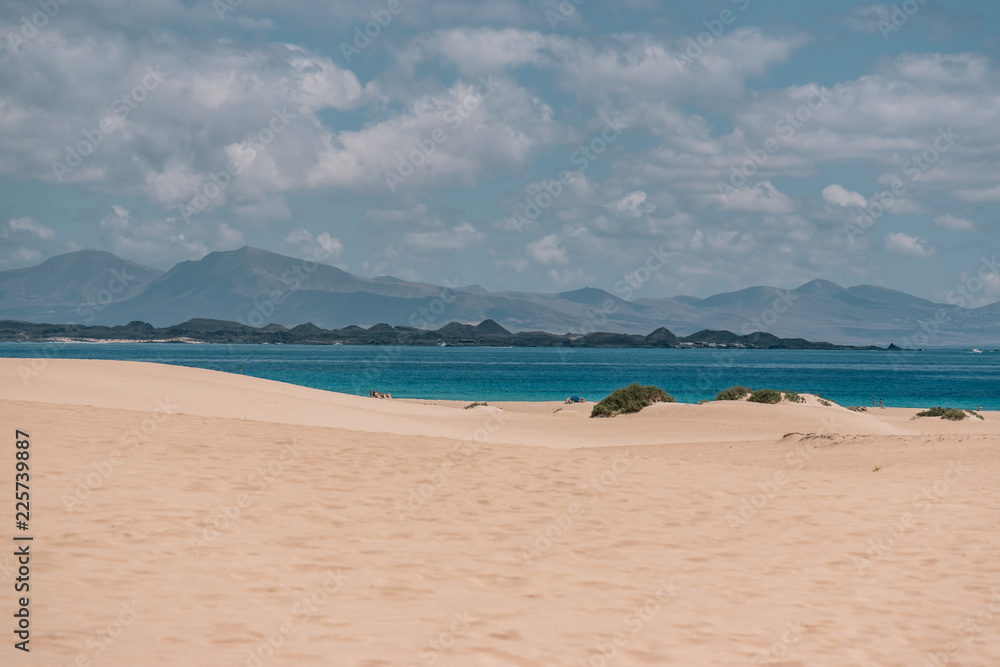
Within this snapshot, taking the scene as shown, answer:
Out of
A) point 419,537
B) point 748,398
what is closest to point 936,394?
point 748,398

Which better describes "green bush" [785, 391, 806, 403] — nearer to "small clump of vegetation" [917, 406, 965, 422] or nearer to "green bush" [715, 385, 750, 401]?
"green bush" [715, 385, 750, 401]

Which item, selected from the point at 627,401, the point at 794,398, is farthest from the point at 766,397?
the point at 627,401

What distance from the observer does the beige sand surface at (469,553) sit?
5.82m

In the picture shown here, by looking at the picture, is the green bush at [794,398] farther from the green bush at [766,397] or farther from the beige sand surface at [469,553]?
the beige sand surface at [469,553]

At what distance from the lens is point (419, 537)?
913cm

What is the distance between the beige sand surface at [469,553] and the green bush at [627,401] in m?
19.1

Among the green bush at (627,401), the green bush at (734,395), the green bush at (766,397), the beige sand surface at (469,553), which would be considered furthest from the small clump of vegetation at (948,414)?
the beige sand surface at (469,553)

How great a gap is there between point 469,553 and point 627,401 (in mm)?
29597

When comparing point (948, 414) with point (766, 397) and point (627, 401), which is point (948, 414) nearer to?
point (766, 397)

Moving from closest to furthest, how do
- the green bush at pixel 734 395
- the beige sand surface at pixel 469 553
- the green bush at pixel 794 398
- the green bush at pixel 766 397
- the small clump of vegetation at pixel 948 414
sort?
the beige sand surface at pixel 469 553 → the green bush at pixel 766 397 → the small clump of vegetation at pixel 948 414 → the green bush at pixel 794 398 → the green bush at pixel 734 395

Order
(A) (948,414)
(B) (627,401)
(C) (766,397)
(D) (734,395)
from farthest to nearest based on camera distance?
1. (D) (734,395)
2. (A) (948,414)
3. (B) (627,401)
4. (C) (766,397)

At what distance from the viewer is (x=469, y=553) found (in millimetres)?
8555

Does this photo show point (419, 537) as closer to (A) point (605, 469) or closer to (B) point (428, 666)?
(B) point (428, 666)

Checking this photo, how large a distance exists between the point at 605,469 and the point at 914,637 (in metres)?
8.42
